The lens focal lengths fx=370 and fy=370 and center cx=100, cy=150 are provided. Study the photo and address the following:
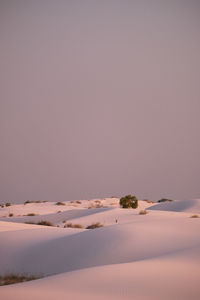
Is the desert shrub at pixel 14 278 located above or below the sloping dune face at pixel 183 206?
below

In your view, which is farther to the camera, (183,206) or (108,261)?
(183,206)

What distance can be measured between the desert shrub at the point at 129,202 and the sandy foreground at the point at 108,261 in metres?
16.0

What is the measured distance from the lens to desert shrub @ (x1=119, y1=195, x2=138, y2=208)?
108 ft

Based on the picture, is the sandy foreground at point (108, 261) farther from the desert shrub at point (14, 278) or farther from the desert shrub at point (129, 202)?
the desert shrub at point (129, 202)

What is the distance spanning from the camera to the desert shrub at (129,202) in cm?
3303

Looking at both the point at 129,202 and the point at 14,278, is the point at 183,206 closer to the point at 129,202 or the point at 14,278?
the point at 129,202

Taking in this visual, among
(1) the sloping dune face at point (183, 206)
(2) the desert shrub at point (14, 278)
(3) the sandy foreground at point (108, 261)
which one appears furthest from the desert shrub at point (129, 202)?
(2) the desert shrub at point (14, 278)

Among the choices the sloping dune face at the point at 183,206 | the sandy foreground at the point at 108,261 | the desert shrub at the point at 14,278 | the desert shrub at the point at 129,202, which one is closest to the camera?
the sandy foreground at the point at 108,261

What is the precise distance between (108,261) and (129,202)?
22.2 metres

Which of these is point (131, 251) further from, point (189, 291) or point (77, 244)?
point (189, 291)

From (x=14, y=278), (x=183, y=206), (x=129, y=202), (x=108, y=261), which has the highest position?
(x=129, y=202)

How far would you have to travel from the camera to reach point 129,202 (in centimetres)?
3328

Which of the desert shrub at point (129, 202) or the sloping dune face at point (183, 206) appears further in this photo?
the sloping dune face at point (183, 206)

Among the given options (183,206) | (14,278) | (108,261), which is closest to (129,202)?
(183,206)
